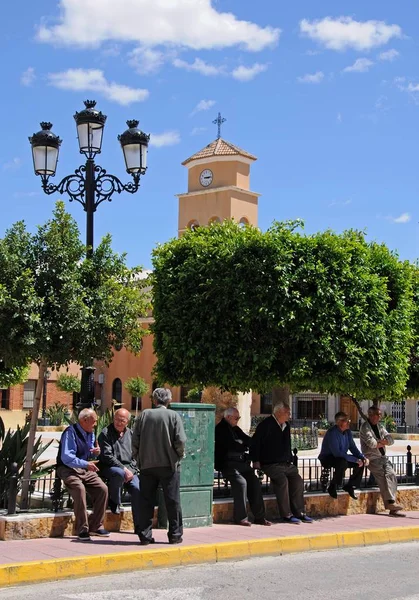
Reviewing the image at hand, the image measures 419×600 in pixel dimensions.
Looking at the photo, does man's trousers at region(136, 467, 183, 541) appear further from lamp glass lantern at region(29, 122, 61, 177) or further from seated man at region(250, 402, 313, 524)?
lamp glass lantern at region(29, 122, 61, 177)

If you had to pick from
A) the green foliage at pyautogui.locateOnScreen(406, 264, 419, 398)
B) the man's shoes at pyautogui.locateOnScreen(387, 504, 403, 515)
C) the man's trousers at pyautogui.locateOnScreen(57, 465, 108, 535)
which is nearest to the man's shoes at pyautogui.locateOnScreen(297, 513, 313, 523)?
the man's shoes at pyautogui.locateOnScreen(387, 504, 403, 515)

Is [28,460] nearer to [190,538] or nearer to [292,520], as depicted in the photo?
[190,538]

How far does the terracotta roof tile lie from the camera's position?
4275 cm

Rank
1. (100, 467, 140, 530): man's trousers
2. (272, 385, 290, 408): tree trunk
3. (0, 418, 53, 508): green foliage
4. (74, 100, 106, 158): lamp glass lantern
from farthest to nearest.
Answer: (272, 385, 290, 408): tree trunk, (74, 100, 106, 158): lamp glass lantern, (0, 418, 53, 508): green foliage, (100, 467, 140, 530): man's trousers

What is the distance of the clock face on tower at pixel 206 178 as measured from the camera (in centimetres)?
4372

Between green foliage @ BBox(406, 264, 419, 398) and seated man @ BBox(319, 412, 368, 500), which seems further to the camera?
green foliage @ BBox(406, 264, 419, 398)

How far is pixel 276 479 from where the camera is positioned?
11562 mm

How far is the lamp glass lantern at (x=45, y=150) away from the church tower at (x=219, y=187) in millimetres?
29472

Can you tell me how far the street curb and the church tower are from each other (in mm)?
31814

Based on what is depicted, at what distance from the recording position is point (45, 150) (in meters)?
12.7

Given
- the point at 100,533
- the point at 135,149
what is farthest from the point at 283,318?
the point at 100,533

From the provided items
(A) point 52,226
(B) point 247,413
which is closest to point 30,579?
(A) point 52,226

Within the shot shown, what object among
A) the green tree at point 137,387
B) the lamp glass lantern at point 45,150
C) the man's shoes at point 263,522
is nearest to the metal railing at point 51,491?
the man's shoes at point 263,522

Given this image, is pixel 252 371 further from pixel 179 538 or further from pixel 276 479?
pixel 179 538
